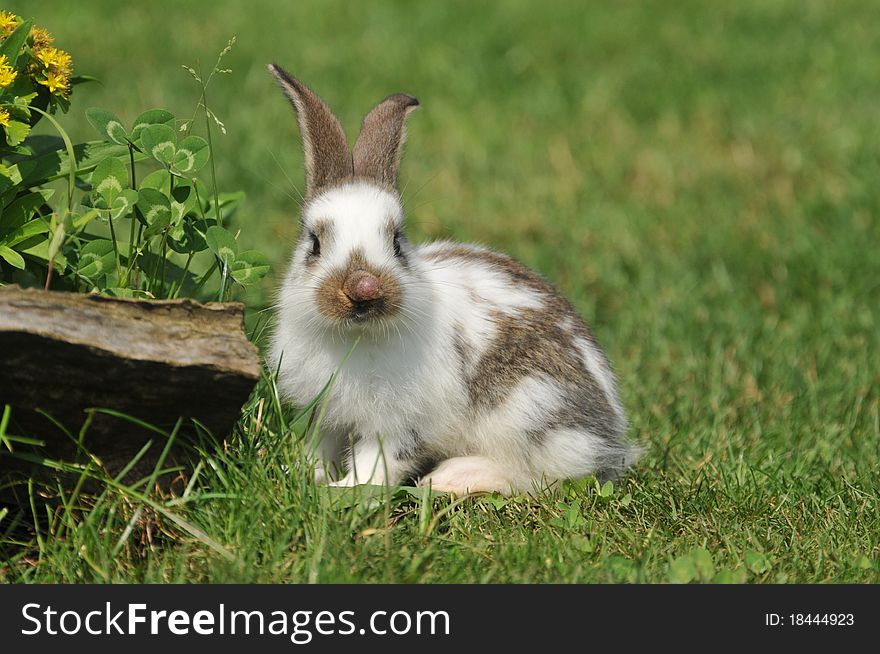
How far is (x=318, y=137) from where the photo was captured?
12.6 ft

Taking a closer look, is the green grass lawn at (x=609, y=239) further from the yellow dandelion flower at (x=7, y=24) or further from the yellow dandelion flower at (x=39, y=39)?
the yellow dandelion flower at (x=7, y=24)

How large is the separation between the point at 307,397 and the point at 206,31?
6.17m

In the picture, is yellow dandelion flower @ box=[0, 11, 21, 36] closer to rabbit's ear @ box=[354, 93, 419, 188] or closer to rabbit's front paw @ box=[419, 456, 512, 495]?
rabbit's ear @ box=[354, 93, 419, 188]

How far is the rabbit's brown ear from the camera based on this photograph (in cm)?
381

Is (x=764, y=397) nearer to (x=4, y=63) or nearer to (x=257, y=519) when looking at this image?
(x=257, y=519)

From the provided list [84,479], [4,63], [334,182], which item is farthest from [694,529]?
[4,63]

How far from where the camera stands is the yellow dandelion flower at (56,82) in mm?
3641

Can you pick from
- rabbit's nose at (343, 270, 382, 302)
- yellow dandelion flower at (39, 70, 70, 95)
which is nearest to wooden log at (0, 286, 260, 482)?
rabbit's nose at (343, 270, 382, 302)

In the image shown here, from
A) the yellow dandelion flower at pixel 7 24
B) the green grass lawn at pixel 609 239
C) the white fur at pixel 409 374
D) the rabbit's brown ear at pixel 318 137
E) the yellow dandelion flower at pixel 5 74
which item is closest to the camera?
the green grass lawn at pixel 609 239

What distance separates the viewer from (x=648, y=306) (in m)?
6.38

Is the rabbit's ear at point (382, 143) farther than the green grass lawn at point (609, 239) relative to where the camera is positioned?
Yes

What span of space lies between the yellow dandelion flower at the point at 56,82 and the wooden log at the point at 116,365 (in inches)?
33.5

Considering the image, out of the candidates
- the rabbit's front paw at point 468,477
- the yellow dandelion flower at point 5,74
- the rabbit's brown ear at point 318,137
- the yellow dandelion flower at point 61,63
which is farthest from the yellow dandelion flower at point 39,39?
the rabbit's front paw at point 468,477

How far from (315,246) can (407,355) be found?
469 mm
